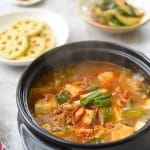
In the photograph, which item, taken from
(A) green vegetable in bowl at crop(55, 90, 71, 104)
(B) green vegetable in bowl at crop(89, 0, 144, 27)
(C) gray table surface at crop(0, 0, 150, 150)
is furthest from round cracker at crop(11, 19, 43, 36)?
(A) green vegetable in bowl at crop(55, 90, 71, 104)

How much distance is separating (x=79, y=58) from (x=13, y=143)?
59 centimetres

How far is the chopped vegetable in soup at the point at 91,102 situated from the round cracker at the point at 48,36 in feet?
1.40

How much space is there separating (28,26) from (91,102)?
1.02m

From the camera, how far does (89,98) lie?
1.99 meters

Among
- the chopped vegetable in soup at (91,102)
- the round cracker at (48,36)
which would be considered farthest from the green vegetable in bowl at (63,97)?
the round cracker at (48,36)

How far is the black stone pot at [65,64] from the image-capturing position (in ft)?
5.50

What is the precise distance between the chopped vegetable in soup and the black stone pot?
1.9 inches

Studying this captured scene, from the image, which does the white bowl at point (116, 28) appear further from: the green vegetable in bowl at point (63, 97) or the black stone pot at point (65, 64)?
the green vegetable in bowl at point (63, 97)

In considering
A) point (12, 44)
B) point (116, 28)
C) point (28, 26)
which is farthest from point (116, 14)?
point (12, 44)

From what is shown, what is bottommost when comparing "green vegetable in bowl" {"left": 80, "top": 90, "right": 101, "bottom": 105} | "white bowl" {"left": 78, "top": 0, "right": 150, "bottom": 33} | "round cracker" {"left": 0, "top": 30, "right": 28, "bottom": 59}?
"round cracker" {"left": 0, "top": 30, "right": 28, "bottom": 59}

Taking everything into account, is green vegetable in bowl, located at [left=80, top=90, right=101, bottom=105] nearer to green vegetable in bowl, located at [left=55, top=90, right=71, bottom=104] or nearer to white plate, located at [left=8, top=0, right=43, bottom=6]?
green vegetable in bowl, located at [left=55, top=90, right=71, bottom=104]

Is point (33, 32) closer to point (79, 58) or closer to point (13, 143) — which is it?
point (79, 58)

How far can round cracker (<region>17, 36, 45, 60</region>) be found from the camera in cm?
253

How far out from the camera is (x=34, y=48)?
103 inches
